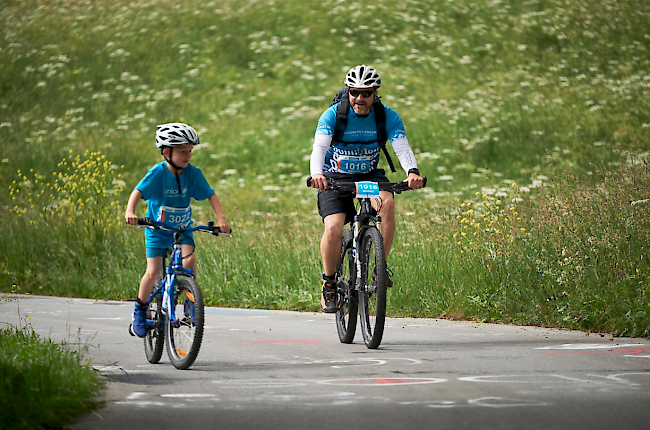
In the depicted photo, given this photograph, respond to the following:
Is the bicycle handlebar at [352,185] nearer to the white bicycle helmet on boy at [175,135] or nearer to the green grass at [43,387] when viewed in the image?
the white bicycle helmet on boy at [175,135]

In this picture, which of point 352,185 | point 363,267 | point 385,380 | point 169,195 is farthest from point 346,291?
point 385,380

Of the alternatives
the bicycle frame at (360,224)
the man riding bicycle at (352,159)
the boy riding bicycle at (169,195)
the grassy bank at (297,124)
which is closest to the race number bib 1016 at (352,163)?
the man riding bicycle at (352,159)

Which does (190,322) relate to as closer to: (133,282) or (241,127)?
(133,282)

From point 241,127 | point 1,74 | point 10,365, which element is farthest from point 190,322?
point 1,74

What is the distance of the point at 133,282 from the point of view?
16.2m

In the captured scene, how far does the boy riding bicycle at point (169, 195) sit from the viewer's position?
8.38 m

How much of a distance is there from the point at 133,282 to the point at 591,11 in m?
35.1

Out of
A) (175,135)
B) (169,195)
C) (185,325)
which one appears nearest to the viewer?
(185,325)

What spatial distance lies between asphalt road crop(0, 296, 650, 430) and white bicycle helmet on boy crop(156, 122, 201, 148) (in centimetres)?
161

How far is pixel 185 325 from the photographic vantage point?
809 centimetres

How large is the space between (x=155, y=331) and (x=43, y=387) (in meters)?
2.20

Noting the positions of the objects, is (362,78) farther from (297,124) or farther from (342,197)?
(297,124)

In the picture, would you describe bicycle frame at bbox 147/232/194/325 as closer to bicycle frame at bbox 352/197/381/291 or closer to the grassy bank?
bicycle frame at bbox 352/197/381/291

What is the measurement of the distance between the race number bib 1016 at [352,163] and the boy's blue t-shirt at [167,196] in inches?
56.2
